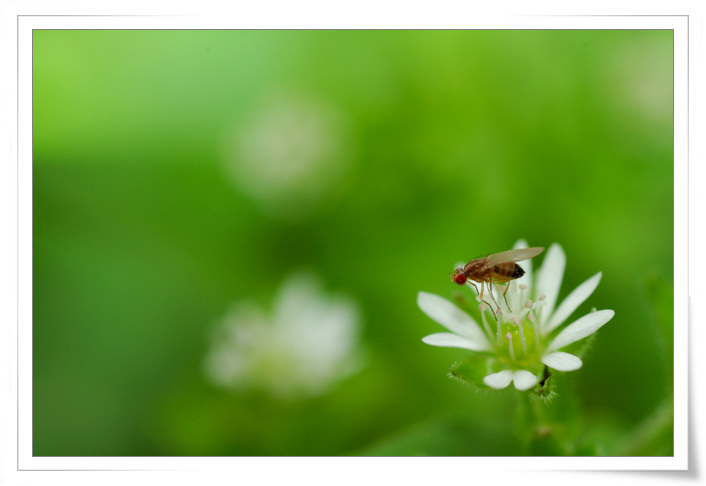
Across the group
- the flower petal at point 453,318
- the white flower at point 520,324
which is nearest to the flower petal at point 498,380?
the white flower at point 520,324

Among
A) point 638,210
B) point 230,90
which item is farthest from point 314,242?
point 638,210

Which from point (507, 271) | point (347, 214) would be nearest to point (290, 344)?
point (347, 214)

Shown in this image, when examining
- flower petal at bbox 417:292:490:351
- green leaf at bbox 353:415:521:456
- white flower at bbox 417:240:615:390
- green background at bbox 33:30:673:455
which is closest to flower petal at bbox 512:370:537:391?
white flower at bbox 417:240:615:390

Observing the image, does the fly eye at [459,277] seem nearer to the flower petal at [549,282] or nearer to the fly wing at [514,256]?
the fly wing at [514,256]

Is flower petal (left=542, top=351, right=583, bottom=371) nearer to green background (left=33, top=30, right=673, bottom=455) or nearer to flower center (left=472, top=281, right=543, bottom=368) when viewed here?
flower center (left=472, top=281, right=543, bottom=368)

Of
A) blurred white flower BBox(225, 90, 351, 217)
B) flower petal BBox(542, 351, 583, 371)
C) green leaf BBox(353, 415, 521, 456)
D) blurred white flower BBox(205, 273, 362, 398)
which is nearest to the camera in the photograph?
flower petal BBox(542, 351, 583, 371)
